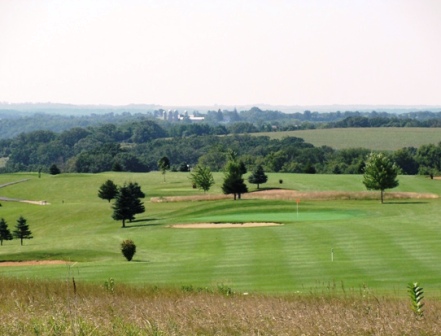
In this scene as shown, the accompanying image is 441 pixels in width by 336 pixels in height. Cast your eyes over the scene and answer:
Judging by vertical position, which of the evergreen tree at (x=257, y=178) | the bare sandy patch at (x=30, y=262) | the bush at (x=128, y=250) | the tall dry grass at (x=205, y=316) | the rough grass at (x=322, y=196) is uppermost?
the tall dry grass at (x=205, y=316)

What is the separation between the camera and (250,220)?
206 feet

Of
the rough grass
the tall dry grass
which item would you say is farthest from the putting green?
Answer: the tall dry grass

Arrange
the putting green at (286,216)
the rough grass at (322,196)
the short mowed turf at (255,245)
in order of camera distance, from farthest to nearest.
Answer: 1. the rough grass at (322,196)
2. the putting green at (286,216)
3. the short mowed turf at (255,245)

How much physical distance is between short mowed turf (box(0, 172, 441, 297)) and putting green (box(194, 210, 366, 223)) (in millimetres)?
86

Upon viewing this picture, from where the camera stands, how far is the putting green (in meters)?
63.2

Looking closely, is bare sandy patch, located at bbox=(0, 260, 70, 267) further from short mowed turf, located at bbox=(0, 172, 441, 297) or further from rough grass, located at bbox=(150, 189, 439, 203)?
rough grass, located at bbox=(150, 189, 439, 203)

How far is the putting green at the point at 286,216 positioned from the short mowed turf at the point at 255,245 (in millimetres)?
86

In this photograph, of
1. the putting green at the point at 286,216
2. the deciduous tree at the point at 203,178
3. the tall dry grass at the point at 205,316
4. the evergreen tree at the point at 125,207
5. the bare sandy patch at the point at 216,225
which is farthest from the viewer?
the deciduous tree at the point at 203,178

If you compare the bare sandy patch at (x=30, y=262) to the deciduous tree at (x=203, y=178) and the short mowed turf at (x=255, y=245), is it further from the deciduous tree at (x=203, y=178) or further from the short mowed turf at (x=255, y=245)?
the deciduous tree at (x=203, y=178)

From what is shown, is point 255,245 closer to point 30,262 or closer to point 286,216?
point 30,262

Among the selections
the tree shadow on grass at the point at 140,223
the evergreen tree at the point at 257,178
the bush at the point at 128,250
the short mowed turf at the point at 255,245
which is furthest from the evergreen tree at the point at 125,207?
the evergreen tree at the point at 257,178

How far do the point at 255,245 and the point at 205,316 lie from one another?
29.6 meters

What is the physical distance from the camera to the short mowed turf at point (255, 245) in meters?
27.8

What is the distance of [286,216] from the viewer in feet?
218
